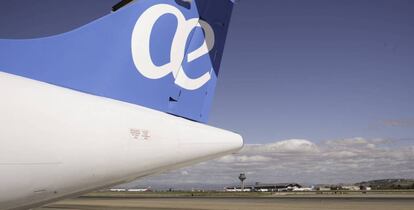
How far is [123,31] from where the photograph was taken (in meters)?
5.00

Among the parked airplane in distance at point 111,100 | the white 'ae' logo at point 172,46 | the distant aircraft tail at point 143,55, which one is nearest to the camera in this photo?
the parked airplane in distance at point 111,100

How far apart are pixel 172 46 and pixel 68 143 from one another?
8.95 ft

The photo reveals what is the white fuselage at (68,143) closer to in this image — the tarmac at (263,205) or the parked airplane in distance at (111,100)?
the parked airplane in distance at (111,100)

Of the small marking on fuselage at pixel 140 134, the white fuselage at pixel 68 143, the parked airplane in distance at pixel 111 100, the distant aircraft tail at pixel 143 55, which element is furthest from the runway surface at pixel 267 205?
the small marking on fuselage at pixel 140 134

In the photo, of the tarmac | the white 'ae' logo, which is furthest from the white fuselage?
the tarmac

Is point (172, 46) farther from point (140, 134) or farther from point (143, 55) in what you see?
point (140, 134)

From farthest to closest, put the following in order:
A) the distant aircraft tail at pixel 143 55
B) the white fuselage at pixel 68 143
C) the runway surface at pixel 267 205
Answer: the runway surface at pixel 267 205 < the distant aircraft tail at pixel 143 55 < the white fuselage at pixel 68 143

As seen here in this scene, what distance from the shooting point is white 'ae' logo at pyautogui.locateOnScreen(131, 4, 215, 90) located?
17.0 ft

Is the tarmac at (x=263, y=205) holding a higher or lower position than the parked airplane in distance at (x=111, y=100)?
lower

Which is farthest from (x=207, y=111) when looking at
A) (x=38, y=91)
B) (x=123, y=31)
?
(x=38, y=91)

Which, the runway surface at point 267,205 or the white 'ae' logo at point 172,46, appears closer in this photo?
the white 'ae' logo at point 172,46

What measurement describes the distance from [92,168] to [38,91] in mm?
924

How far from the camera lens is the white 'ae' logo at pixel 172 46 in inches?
204

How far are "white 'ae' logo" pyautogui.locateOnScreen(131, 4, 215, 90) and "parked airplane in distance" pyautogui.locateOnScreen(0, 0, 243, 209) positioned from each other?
0.02 meters
